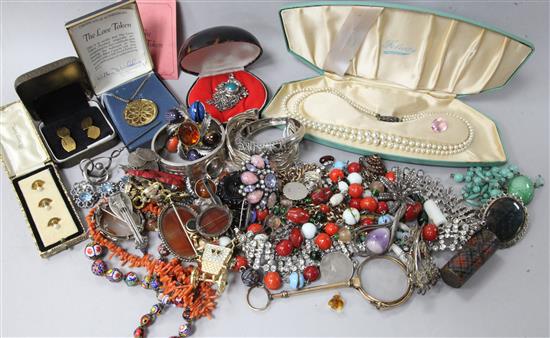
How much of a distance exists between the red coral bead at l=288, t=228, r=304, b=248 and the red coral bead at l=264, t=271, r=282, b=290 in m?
0.14

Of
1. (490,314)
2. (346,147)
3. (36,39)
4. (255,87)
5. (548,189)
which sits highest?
(36,39)

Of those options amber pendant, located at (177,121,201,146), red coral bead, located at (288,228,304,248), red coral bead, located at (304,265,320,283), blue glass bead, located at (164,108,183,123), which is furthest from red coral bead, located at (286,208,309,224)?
blue glass bead, located at (164,108,183,123)

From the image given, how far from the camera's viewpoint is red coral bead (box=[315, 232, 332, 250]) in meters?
1.72

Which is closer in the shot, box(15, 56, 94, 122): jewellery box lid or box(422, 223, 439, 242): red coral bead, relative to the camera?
box(422, 223, 439, 242): red coral bead

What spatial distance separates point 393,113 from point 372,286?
0.86 m

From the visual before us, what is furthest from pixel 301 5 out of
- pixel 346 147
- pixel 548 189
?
pixel 548 189

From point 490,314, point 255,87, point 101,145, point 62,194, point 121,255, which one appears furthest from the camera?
point 255,87

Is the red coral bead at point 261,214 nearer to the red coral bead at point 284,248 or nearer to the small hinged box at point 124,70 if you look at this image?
the red coral bead at point 284,248

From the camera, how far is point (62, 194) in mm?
1885

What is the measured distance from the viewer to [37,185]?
6.25ft

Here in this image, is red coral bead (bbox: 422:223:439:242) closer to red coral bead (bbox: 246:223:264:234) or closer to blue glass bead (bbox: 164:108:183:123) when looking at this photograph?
red coral bead (bbox: 246:223:264:234)

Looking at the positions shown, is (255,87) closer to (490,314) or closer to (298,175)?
(298,175)

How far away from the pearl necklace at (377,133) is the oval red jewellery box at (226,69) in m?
0.17

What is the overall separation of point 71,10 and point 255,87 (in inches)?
40.6
